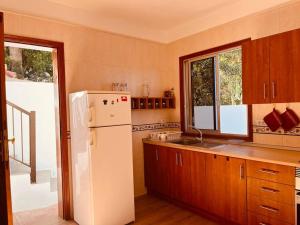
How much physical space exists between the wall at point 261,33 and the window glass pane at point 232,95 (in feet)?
0.65

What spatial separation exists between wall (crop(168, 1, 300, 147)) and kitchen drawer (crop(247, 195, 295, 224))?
0.71 meters

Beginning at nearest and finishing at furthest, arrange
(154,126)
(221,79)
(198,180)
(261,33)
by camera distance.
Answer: (261,33) < (198,180) < (221,79) < (154,126)

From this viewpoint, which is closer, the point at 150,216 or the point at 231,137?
the point at 150,216

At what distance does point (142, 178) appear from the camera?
140 inches

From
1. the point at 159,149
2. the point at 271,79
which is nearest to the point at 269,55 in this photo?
the point at 271,79

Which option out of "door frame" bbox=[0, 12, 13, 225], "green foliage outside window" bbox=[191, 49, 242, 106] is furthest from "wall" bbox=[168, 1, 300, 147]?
"door frame" bbox=[0, 12, 13, 225]

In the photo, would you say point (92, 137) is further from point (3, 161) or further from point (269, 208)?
point (269, 208)

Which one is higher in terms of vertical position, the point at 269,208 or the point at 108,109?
the point at 108,109

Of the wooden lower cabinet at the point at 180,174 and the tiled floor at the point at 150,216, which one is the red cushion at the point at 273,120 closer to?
the wooden lower cabinet at the point at 180,174

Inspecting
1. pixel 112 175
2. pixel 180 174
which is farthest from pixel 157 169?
pixel 112 175

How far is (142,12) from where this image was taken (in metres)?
3.01

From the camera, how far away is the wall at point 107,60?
105 inches

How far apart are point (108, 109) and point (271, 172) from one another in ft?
5.49

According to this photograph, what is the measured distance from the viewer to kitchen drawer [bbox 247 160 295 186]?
194 cm
